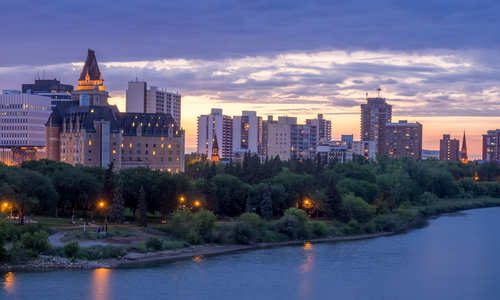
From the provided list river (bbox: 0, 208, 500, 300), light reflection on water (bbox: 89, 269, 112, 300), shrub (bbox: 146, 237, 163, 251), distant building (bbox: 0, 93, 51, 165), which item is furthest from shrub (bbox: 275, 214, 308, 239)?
distant building (bbox: 0, 93, 51, 165)

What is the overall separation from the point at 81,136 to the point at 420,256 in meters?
75.5

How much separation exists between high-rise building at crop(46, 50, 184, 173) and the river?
6422 cm

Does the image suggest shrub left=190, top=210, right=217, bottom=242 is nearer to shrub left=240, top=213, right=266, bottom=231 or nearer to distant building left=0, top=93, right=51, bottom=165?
shrub left=240, top=213, right=266, bottom=231

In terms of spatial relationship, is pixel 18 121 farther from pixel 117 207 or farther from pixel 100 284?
pixel 100 284

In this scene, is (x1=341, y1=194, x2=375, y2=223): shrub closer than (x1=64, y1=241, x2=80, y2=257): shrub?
No

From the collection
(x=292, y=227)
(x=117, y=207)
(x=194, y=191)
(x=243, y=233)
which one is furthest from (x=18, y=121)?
(x=243, y=233)

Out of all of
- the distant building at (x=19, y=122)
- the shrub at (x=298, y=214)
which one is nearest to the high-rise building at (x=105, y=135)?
the distant building at (x=19, y=122)

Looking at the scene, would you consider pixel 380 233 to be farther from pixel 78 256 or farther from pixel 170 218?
pixel 78 256

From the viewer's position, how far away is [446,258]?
64.6 m

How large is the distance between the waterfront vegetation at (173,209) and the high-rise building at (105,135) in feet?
105

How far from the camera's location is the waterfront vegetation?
59969mm

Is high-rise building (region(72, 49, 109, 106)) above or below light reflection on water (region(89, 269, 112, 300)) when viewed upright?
above

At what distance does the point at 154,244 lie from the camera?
61031 millimetres

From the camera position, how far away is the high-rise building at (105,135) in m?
123
